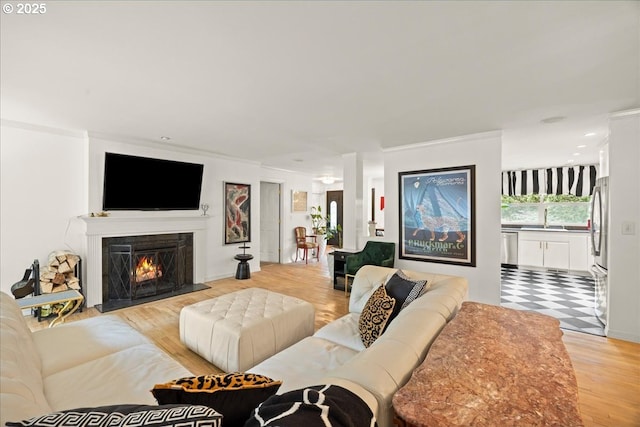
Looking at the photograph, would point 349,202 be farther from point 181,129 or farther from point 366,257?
point 181,129

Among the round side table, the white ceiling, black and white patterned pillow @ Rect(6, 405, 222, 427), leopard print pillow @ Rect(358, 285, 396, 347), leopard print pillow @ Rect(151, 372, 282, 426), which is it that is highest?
the white ceiling

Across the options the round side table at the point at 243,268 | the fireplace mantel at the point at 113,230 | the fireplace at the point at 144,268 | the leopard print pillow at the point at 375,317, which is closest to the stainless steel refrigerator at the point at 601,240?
the leopard print pillow at the point at 375,317

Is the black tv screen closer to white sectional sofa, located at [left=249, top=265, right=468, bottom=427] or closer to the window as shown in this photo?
white sectional sofa, located at [left=249, top=265, right=468, bottom=427]

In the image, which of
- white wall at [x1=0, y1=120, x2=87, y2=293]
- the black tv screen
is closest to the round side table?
the black tv screen

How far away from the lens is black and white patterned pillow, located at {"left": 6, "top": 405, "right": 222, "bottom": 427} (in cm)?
67

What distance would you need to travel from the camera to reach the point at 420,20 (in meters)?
1.57

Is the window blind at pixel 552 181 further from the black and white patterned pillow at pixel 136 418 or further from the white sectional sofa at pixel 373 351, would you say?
the black and white patterned pillow at pixel 136 418

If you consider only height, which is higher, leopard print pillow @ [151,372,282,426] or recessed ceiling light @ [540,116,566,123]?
recessed ceiling light @ [540,116,566,123]

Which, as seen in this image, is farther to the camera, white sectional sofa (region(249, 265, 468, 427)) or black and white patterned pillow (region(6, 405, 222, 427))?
white sectional sofa (region(249, 265, 468, 427))

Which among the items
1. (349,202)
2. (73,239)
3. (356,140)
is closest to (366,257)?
(349,202)

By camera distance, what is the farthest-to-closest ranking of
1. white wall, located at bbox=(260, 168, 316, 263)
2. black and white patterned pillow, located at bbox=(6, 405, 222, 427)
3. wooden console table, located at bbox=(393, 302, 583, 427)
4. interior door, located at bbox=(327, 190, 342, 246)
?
interior door, located at bbox=(327, 190, 342, 246)
white wall, located at bbox=(260, 168, 316, 263)
wooden console table, located at bbox=(393, 302, 583, 427)
black and white patterned pillow, located at bbox=(6, 405, 222, 427)

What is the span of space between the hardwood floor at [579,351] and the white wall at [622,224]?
27cm

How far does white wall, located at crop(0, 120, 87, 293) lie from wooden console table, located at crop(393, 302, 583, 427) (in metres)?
4.80

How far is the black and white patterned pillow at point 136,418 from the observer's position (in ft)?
2.18
